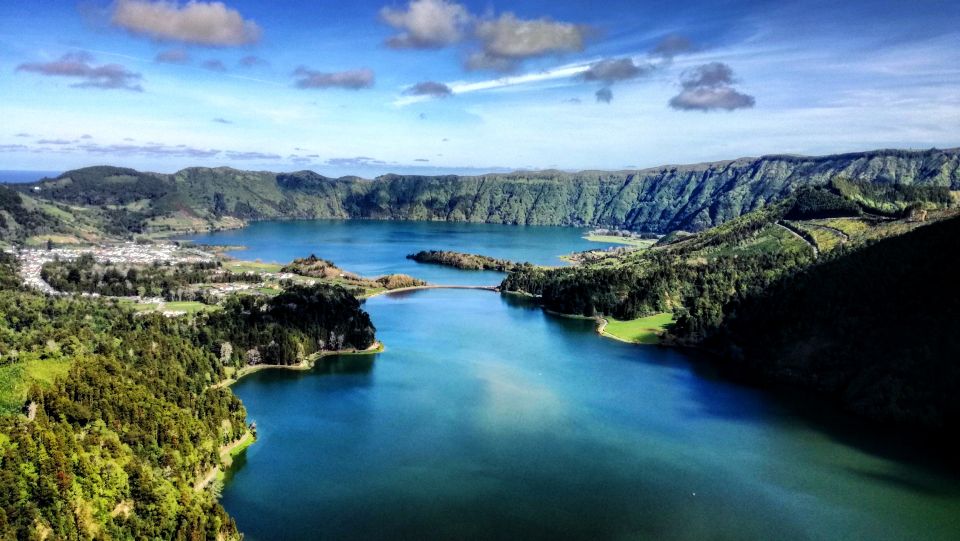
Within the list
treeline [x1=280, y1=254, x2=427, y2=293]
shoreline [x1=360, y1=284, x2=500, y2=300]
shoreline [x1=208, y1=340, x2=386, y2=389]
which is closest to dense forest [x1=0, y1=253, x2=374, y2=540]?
shoreline [x1=208, y1=340, x2=386, y2=389]

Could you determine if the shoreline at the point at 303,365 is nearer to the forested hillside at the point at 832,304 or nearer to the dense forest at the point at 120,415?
the dense forest at the point at 120,415

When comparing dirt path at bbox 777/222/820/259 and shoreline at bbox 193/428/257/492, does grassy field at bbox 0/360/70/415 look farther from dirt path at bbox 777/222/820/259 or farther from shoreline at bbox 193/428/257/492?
dirt path at bbox 777/222/820/259

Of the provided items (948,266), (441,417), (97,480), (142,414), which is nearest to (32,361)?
(142,414)


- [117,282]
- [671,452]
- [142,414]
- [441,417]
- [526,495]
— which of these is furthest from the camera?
[117,282]

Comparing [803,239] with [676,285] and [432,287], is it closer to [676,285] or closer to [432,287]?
[676,285]

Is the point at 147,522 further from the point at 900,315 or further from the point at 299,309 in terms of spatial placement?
the point at 900,315
